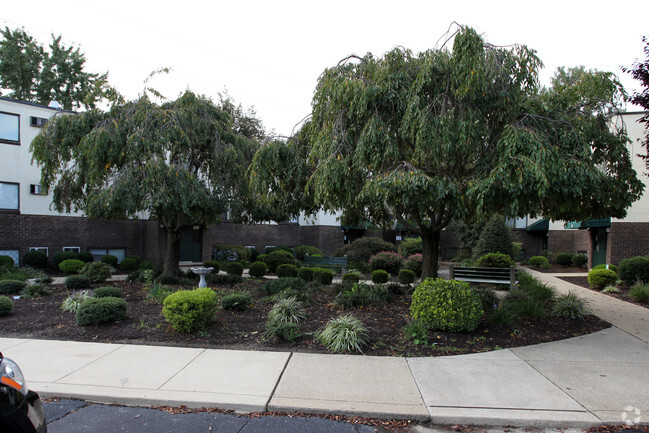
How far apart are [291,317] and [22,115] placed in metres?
15.5

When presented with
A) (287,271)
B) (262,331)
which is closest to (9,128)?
(287,271)

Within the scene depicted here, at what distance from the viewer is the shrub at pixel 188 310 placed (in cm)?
652

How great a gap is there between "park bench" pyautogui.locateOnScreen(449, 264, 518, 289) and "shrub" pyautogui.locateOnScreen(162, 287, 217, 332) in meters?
7.40

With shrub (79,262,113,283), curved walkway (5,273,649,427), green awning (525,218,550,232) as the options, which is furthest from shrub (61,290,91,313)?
green awning (525,218,550,232)

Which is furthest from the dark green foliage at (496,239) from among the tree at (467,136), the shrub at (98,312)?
the shrub at (98,312)

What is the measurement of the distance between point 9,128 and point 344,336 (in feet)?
55.2

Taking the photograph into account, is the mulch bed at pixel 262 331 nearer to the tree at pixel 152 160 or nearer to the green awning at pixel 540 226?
the tree at pixel 152 160

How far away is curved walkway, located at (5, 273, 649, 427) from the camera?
13.7ft

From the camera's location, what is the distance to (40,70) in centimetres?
2914

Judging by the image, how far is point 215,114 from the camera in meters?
12.1

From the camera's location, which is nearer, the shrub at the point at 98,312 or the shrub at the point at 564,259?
the shrub at the point at 98,312

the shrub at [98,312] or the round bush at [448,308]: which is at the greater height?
the round bush at [448,308]

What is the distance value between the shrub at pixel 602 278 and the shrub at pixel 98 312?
532 inches

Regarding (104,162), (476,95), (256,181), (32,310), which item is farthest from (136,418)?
(104,162)
